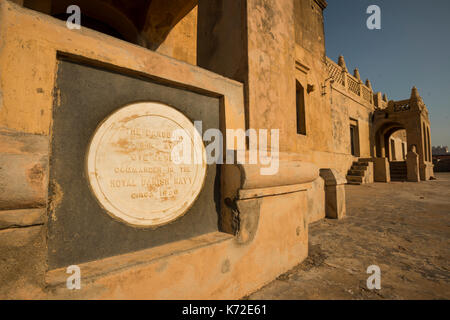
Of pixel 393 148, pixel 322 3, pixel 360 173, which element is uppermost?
pixel 322 3

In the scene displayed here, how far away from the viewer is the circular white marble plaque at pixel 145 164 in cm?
120

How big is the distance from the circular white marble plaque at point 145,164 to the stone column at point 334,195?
3.23 m

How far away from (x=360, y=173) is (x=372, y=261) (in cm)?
978

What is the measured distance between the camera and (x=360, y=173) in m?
10.5

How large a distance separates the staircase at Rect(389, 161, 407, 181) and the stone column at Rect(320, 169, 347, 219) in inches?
480

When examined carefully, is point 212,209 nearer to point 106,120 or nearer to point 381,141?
point 106,120

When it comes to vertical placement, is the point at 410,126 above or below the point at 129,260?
above

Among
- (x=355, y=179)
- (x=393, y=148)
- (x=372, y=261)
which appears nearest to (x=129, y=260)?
(x=372, y=261)

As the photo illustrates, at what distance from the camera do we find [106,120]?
4.01 ft

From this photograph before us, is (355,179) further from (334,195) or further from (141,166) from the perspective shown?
(141,166)

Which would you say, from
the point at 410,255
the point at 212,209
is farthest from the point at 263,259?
the point at 410,255

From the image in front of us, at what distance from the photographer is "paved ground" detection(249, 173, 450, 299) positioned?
1.68 meters

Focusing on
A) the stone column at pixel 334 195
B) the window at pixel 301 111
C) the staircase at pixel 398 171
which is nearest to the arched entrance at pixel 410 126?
the staircase at pixel 398 171

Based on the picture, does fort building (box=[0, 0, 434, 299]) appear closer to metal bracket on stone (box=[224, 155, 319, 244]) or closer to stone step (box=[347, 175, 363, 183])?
metal bracket on stone (box=[224, 155, 319, 244])
